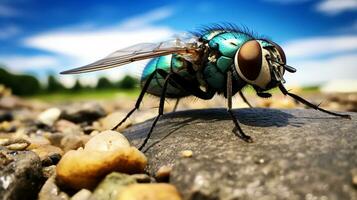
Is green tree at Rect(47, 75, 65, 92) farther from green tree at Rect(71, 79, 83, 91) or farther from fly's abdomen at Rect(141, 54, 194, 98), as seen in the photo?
fly's abdomen at Rect(141, 54, 194, 98)

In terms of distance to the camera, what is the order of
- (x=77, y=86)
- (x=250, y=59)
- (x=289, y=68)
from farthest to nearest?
(x=77, y=86) < (x=289, y=68) < (x=250, y=59)

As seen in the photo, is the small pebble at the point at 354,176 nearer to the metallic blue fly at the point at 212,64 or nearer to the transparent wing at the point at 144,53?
the metallic blue fly at the point at 212,64

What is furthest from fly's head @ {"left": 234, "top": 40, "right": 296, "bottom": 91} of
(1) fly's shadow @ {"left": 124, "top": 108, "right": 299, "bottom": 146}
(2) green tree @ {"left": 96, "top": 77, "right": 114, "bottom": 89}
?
(2) green tree @ {"left": 96, "top": 77, "right": 114, "bottom": 89}

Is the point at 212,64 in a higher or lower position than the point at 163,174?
higher

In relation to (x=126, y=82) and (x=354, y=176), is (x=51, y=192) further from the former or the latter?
(x=126, y=82)

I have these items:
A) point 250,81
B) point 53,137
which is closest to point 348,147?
point 250,81

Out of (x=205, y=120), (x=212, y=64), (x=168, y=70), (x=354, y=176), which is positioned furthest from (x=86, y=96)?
(x=354, y=176)

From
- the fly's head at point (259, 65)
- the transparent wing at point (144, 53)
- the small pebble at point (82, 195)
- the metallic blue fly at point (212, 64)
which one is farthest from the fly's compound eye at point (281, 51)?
the small pebble at point (82, 195)
